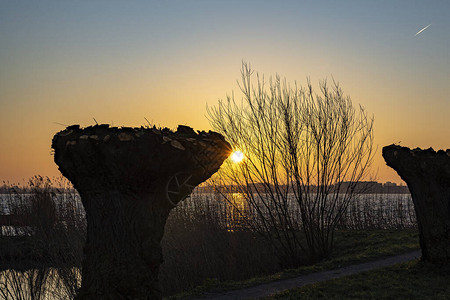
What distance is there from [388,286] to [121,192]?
5.26 m

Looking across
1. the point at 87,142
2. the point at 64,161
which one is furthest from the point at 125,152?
the point at 64,161

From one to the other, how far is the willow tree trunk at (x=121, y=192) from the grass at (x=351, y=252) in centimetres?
357

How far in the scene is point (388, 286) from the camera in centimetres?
739

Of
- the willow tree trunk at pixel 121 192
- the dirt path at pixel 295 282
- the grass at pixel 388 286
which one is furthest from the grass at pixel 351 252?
the willow tree trunk at pixel 121 192

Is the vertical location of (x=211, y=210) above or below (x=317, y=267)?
above

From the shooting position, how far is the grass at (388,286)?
22.5 feet

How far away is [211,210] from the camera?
13.0m

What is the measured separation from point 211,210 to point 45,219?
5327 mm

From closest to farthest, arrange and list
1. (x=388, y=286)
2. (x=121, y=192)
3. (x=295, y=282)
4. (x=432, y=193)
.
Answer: (x=121, y=192) < (x=388, y=286) < (x=432, y=193) < (x=295, y=282)

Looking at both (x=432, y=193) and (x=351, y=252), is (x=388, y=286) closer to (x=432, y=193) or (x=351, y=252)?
(x=432, y=193)

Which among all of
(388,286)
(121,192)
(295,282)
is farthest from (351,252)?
(121,192)

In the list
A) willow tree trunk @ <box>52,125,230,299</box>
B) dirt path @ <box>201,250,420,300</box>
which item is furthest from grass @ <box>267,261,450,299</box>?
willow tree trunk @ <box>52,125,230,299</box>

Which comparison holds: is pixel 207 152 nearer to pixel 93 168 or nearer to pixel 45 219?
pixel 93 168

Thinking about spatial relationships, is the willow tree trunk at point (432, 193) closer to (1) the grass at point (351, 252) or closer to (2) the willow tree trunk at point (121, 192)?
(1) the grass at point (351, 252)
